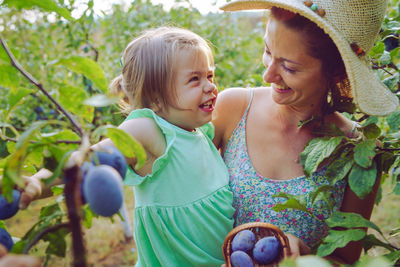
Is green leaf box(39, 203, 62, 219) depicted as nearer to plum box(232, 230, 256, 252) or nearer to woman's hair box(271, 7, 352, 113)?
plum box(232, 230, 256, 252)

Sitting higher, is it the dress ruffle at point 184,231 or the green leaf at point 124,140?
the green leaf at point 124,140

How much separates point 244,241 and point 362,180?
0.40m

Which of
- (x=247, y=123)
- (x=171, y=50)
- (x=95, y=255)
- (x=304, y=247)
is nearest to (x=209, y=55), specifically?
(x=171, y=50)

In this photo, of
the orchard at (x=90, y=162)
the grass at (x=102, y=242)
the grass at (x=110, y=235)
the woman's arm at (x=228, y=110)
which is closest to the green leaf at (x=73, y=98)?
the orchard at (x=90, y=162)

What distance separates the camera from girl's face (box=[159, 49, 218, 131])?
1.37 meters

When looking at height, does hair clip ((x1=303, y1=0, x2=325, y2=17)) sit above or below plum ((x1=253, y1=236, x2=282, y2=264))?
above

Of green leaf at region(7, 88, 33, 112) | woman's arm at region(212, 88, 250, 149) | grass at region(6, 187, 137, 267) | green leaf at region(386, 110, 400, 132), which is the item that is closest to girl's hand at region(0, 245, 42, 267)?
green leaf at region(7, 88, 33, 112)

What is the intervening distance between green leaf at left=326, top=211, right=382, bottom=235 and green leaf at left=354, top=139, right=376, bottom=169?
0.18m

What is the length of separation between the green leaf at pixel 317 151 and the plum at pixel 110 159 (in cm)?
72

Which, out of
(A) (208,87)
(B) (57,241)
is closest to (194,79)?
(A) (208,87)

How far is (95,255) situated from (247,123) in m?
2.28

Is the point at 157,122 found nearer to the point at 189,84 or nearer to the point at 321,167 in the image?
the point at 189,84

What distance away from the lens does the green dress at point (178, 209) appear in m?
1.27

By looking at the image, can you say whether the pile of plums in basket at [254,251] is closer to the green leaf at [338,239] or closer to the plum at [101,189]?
the green leaf at [338,239]
